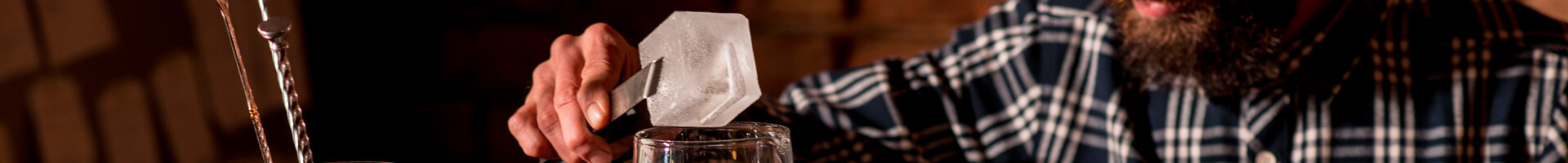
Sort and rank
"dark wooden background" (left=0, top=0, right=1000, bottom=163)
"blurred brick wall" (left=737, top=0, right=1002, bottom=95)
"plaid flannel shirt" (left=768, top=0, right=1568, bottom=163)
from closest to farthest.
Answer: "dark wooden background" (left=0, top=0, right=1000, bottom=163)
"plaid flannel shirt" (left=768, top=0, right=1568, bottom=163)
"blurred brick wall" (left=737, top=0, right=1002, bottom=95)

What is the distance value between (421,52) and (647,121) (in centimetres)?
117

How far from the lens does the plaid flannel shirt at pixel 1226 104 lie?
0.72 metres

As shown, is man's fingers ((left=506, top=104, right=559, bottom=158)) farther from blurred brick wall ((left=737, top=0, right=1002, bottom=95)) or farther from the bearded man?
blurred brick wall ((left=737, top=0, right=1002, bottom=95))

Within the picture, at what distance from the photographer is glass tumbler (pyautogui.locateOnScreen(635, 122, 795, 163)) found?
203 mm

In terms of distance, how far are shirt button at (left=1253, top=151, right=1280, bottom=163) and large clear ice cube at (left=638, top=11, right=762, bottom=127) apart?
2.37 feet

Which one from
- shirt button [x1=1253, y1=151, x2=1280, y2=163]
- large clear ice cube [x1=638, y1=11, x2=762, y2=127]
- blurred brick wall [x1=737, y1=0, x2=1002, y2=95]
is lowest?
large clear ice cube [x1=638, y1=11, x2=762, y2=127]

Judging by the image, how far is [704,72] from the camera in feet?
0.59

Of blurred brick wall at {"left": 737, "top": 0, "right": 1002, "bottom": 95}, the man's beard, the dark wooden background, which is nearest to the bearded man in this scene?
the man's beard

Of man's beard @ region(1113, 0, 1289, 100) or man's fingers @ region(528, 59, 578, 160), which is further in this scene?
man's beard @ region(1113, 0, 1289, 100)

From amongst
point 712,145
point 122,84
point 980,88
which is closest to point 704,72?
point 712,145

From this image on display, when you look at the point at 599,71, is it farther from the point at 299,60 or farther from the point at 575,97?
the point at 299,60

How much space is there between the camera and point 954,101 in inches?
31.6

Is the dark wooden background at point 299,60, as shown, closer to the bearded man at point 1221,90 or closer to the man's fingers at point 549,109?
the man's fingers at point 549,109

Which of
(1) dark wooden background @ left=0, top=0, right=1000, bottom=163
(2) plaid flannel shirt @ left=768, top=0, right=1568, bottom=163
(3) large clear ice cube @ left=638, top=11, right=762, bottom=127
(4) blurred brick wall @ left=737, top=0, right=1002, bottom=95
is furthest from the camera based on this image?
(4) blurred brick wall @ left=737, top=0, right=1002, bottom=95
